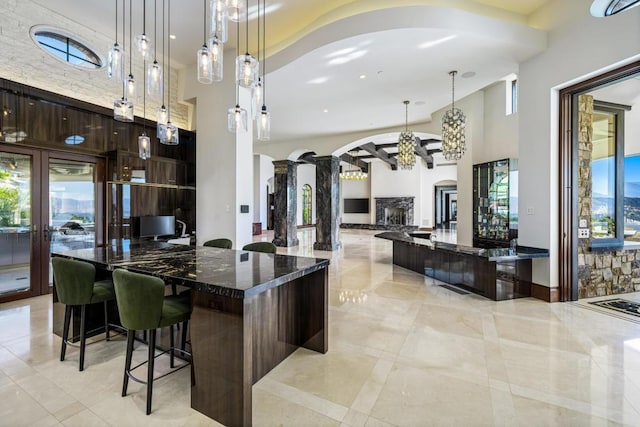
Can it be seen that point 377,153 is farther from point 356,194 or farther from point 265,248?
point 265,248

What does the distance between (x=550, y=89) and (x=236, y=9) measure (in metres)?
4.13

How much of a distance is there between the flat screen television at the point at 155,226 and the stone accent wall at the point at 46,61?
197 cm

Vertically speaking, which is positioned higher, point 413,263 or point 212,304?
point 212,304

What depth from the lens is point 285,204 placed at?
385 inches

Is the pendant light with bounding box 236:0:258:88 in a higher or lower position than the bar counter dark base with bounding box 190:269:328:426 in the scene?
higher

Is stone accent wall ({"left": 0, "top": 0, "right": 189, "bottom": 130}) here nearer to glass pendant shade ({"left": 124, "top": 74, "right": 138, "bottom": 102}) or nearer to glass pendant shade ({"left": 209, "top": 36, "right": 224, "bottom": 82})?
glass pendant shade ({"left": 124, "top": 74, "right": 138, "bottom": 102})

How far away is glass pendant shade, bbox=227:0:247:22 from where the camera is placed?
8.70 ft

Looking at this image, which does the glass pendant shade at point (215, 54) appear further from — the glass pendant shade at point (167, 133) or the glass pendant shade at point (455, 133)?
the glass pendant shade at point (455, 133)

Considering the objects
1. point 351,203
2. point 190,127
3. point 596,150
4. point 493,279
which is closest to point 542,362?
point 493,279

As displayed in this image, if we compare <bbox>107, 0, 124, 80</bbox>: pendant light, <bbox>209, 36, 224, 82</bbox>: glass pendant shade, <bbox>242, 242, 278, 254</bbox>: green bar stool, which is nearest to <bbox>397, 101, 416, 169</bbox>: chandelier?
<bbox>242, 242, 278, 254</bbox>: green bar stool

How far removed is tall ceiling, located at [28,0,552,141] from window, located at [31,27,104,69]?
345mm

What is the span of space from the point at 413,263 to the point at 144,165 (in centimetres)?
560

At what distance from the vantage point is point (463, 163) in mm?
6699

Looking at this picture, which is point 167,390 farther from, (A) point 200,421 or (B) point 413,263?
(B) point 413,263
